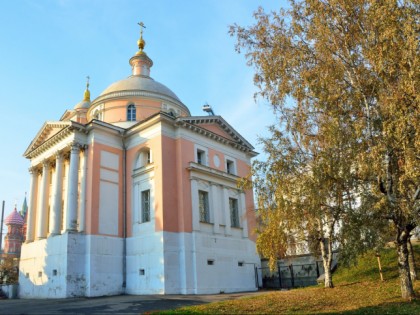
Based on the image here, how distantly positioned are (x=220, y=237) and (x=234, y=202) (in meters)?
3.55

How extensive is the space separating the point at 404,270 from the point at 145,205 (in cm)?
1473

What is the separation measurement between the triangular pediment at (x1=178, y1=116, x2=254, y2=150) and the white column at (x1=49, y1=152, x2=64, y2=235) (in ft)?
26.9

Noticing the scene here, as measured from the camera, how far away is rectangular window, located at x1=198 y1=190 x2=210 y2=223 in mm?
23203

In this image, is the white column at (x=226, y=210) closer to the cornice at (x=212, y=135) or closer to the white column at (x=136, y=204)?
the cornice at (x=212, y=135)

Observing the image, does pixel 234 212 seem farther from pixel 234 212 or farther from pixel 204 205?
pixel 204 205

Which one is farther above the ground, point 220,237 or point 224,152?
point 224,152

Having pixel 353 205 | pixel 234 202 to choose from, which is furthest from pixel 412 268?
pixel 234 202

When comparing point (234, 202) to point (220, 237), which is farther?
point (234, 202)

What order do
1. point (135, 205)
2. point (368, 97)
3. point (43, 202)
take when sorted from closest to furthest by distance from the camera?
point (368, 97), point (135, 205), point (43, 202)

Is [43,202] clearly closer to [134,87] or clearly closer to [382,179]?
[134,87]

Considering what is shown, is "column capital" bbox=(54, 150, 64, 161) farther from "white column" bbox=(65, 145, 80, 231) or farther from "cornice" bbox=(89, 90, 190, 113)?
"cornice" bbox=(89, 90, 190, 113)

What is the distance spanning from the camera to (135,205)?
2259cm

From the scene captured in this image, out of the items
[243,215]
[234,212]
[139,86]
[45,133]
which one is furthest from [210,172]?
[45,133]

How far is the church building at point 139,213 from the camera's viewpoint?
20516 mm
